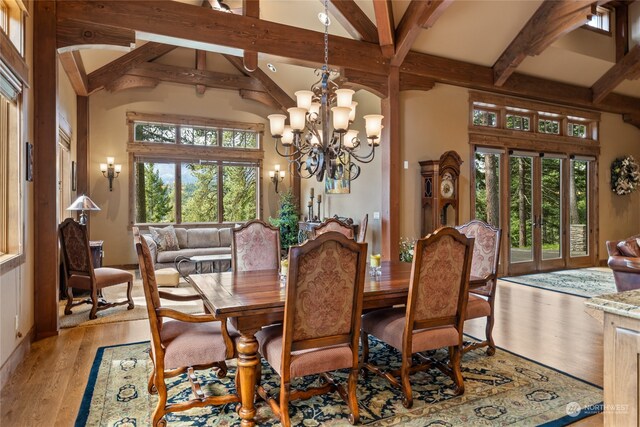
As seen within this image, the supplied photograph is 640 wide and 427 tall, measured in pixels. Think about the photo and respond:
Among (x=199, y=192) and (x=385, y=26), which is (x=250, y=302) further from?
(x=199, y=192)

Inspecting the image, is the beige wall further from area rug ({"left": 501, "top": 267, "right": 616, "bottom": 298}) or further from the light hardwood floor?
area rug ({"left": 501, "top": 267, "right": 616, "bottom": 298})

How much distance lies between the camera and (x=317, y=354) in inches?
82.1

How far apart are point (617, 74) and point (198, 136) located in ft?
26.2

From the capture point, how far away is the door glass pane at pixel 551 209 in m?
7.25

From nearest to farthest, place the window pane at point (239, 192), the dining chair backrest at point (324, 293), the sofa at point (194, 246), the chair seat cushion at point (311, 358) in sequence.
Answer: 1. the dining chair backrest at point (324, 293)
2. the chair seat cushion at point (311, 358)
3. the sofa at point (194, 246)
4. the window pane at point (239, 192)

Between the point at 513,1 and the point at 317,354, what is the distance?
5.68m

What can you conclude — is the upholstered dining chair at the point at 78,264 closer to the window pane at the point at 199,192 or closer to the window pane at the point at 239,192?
the window pane at the point at 199,192

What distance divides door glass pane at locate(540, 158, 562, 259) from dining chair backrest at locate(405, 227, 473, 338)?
18.7 feet

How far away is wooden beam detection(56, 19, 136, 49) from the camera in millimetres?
3836

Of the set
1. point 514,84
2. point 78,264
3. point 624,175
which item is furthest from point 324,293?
point 624,175

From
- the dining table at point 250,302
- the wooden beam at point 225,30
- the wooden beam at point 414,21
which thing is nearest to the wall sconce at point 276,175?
the wooden beam at point 225,30

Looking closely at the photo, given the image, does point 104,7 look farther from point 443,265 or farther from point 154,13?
point 443,265

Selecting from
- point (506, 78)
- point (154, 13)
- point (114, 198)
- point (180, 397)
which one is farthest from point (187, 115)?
point (180, 397)

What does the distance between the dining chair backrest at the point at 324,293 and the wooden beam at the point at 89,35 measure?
11.8 feet
